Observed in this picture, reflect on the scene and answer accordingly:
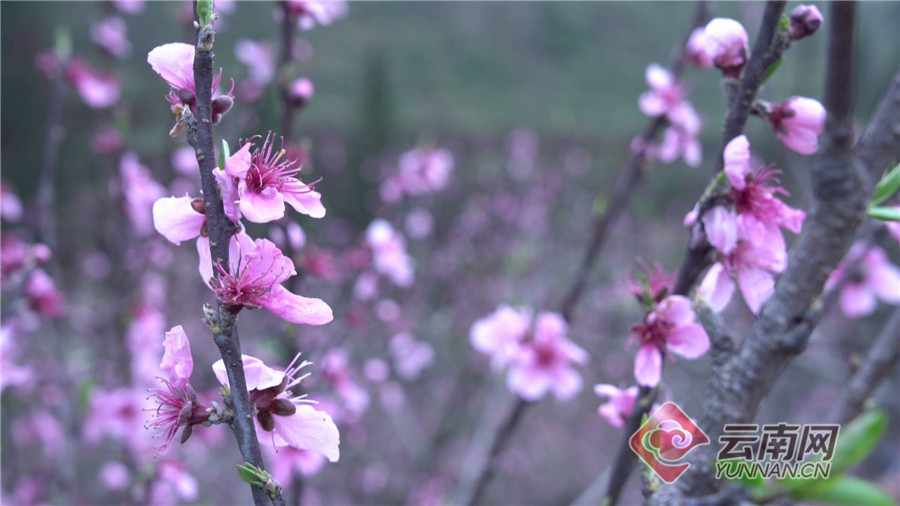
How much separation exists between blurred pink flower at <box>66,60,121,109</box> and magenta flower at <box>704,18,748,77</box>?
2.49m

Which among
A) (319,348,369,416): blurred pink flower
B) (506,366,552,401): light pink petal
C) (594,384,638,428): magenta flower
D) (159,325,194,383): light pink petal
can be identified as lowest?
(319,348,369,416): blurred pink flower

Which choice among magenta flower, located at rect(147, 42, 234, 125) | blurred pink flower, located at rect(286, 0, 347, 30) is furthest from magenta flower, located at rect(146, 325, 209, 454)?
blurred pink flower, located at rect(286, 0, 347, 30)

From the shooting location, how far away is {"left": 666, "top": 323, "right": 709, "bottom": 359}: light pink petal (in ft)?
2.93

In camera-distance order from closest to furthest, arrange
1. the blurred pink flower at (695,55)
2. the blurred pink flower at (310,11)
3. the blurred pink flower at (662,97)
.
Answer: the blurred pink flower at (310,11), the blurred pink flower at (695,55), the blurred pink flower at (662,97)

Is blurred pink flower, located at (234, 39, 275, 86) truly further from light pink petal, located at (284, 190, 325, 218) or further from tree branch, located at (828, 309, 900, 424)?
tree branch, located at (828, 309, 900, 424)

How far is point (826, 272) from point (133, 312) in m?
2.46

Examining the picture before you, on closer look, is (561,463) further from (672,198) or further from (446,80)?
(446,80)

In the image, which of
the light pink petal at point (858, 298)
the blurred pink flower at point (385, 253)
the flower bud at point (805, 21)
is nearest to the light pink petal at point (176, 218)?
the flower bud at point (805, 21)

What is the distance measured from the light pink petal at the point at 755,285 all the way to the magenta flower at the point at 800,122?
189 mm

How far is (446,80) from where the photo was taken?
25.8m

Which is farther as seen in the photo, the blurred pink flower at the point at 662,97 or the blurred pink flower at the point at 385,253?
the blurred pink flower at the point at 385,253

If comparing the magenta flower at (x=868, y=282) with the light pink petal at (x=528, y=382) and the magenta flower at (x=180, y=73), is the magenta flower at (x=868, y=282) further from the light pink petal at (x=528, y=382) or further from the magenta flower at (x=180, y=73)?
the magenta flower at (x=180, y=73)

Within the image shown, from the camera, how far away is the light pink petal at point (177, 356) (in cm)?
71

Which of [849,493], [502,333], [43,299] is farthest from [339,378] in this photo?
[849,493]
